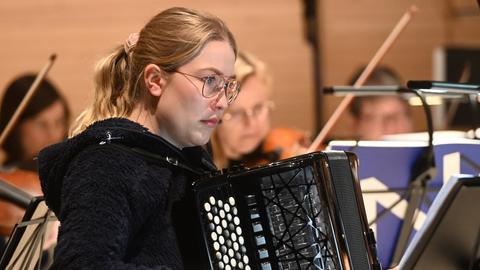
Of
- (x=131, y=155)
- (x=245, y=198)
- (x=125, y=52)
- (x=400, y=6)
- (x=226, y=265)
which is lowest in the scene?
(x=226, y=265)

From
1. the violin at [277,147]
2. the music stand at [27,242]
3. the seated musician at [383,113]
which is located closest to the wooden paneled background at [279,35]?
the seated musician at [383,113]

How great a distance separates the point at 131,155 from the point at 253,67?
178 cm

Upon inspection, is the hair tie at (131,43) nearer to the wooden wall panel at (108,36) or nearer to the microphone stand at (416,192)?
the microphone stand at (416,192)

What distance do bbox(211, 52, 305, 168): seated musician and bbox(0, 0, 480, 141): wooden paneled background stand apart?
571 mm

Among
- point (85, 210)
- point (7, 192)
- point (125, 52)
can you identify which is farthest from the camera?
point (7, 192)

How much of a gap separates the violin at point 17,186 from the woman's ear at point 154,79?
1090 millimetres

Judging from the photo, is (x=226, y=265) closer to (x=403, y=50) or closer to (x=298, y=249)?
(x=298, y=249)

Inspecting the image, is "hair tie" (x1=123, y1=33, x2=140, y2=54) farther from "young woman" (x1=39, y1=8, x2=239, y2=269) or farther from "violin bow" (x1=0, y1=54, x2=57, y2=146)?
"violin bow" (x1=0, y1=54, x2=57, y2=146)

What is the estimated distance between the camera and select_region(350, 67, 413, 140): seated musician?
12.2ft

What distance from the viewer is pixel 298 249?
160 centimetres

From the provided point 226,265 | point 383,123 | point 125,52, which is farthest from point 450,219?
point 383,123

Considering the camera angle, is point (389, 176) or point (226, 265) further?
point (389, 176)

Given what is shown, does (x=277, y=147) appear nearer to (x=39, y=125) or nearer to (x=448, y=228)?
(x=39, y=125)

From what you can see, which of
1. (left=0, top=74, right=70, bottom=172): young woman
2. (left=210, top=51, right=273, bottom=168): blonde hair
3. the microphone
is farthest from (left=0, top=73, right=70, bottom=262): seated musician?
the microphone
